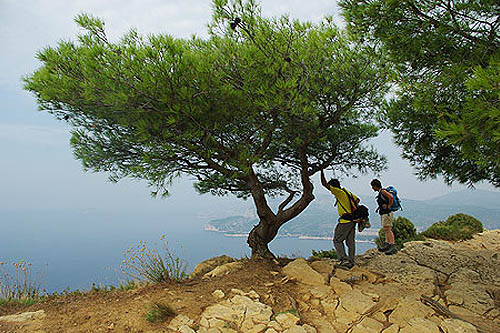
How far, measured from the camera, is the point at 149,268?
6.14m

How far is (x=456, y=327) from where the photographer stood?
4527 mm

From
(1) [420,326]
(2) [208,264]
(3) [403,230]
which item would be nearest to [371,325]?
(1) [420,326]

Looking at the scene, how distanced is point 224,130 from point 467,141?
3.50 m

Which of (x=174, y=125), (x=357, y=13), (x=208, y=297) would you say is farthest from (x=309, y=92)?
(x=208, y=297)

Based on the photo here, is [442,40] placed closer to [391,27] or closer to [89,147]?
[391,27]

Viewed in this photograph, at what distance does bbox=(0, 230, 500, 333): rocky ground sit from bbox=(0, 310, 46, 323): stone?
0.04 feet

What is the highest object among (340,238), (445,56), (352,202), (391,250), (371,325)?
(445,56)

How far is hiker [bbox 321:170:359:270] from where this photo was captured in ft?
20.3

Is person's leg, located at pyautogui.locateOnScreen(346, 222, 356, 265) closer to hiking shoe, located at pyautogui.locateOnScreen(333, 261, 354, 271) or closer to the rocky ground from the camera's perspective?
hiking shoe, located at pyautogui.locateOnScreen(333, 261, 354, 271)

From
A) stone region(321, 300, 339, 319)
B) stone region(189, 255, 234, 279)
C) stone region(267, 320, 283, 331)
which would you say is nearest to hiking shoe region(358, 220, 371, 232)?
stone region(321, 300, 339, 319)

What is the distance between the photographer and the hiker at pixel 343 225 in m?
6.19

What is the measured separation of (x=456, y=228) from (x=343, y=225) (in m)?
8.55

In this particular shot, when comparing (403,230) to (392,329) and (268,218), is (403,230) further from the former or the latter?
(392,329)

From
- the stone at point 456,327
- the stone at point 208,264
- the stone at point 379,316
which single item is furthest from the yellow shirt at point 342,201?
the stone at point 208,264
